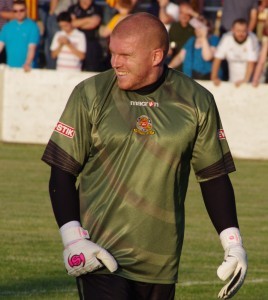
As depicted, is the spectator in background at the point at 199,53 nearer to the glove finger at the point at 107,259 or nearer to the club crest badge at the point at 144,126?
the club crest badge at the point at 144,126

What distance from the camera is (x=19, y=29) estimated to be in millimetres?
22547

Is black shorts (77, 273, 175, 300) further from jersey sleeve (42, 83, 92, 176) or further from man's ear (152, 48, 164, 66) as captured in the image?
man's ear (152, 48, 164, 66)

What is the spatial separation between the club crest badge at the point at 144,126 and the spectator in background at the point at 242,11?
15.9 meters

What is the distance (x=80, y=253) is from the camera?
18.8 feet

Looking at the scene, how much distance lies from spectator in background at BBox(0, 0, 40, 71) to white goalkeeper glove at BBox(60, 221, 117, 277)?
1671 centimetres

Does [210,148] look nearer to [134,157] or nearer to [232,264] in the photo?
[134,157]

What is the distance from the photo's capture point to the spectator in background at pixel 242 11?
2181cm

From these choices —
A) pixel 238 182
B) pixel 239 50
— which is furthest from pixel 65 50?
pixel 238 182

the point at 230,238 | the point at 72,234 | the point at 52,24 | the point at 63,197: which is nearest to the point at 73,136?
the point at 63,197

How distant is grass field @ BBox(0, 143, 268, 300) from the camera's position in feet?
33.6

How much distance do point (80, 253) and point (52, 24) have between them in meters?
18.6

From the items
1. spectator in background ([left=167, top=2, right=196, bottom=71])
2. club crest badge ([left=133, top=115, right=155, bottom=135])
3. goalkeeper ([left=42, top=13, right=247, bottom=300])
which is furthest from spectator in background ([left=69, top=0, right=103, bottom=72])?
club crest badge ([left=133, top=115, right=155, bottom=135])

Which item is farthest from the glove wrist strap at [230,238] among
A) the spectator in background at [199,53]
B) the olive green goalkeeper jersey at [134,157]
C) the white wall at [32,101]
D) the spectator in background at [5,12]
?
the spectator in background at [5,12]

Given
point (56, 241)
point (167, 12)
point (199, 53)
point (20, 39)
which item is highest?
point (56, 241)
